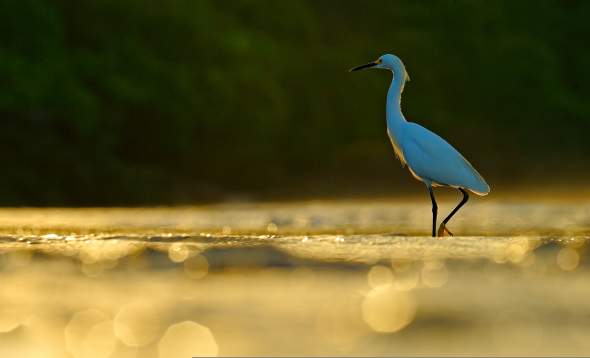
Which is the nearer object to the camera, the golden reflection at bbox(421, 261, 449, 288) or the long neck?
the golden reflection at bbox(421, 261, 449, 288)

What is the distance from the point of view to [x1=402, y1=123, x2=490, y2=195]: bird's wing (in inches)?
489

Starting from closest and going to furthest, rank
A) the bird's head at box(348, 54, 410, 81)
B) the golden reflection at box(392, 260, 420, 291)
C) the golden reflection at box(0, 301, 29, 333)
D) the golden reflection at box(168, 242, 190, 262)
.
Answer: the golden reflection at box(0, 301, 29, 333) → the golden reflection at box(392, 260, 420, 291) → the golden reflection at box(168, 242, 190, 262) → the bird's head at box(348, 54, 410, 81)

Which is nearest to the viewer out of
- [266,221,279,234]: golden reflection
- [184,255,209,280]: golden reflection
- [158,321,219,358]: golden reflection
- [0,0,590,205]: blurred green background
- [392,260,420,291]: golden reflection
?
[158,321,219,358]: golden reflection

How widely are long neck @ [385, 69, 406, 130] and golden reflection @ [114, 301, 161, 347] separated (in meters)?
6.91

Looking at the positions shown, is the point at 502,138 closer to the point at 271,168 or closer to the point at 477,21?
the point at 477,21

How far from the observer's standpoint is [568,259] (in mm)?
8555

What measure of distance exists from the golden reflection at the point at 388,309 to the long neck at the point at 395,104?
19.9 feet

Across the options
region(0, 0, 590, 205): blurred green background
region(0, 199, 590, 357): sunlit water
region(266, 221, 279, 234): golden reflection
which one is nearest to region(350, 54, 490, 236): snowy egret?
region(0, 199, 590, 357): sunlit water

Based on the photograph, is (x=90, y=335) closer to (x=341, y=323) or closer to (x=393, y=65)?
(x=341, y=323)

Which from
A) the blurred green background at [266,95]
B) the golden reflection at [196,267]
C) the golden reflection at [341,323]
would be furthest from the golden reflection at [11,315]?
the blurred green background at [266,95]

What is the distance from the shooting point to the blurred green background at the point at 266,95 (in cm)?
2541

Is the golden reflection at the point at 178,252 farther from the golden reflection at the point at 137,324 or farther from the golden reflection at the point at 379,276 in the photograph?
the golden reflection at the point at 137,324

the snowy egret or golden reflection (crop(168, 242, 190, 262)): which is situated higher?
the snowy egret

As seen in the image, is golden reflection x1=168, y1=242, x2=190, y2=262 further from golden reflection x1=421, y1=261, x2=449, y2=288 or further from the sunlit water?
golden reflection x1=421, y1=261, x2=449, y2=288
